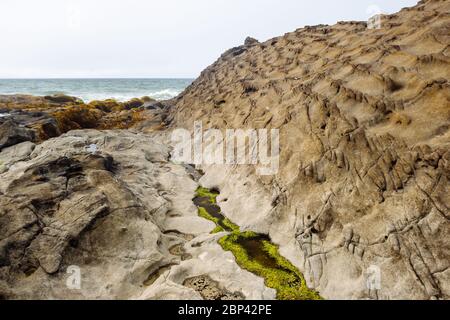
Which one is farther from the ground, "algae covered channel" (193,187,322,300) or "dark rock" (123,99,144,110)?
"dark rock" (123,99,144,110)

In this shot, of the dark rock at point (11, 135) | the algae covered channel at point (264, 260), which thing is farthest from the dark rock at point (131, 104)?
the algae covered channel at point (264, 260)

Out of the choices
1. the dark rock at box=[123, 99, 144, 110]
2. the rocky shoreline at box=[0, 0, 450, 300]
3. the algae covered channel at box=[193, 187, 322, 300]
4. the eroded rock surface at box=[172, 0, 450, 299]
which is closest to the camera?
the eroded rock surface at box=[172, 0, 450, 299]

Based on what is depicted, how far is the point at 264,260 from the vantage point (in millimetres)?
A: 13578

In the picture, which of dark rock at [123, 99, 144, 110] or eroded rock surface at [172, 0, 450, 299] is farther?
dark rock at [123, 99, 144, 110]

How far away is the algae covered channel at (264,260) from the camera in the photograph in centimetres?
1160

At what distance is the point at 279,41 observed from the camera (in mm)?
35344

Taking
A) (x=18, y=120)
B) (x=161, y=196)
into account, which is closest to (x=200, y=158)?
(x=161, y=196)

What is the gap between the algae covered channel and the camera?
38.1 ft

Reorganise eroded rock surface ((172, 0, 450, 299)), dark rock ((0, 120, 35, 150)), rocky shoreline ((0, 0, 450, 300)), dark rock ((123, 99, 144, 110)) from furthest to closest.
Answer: dark rock ((123, 99, 144, 110)), dark rock ((0, 120, 35, 150)), rocky shoreline ((0, 0, 450, 300)), eroded rock surface ((172, 0, 450, 299))

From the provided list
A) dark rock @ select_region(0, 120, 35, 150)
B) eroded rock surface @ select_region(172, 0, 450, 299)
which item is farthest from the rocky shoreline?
dark rock @ select_region(0, 120, 35, 150)

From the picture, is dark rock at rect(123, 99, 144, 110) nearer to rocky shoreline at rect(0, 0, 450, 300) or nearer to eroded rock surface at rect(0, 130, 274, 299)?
rocky shoreline at rect(0, 0, 450, 300)

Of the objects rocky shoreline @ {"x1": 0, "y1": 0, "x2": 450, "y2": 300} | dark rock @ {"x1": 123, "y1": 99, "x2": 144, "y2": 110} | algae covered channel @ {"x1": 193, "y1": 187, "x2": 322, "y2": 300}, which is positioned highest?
dark rock @ {"x1": 123, "y1": 99, "x2": 144, "y2": 110}

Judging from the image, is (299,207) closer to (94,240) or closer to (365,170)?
(365,170)

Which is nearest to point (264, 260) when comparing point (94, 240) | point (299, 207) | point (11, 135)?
point (299, 207)
